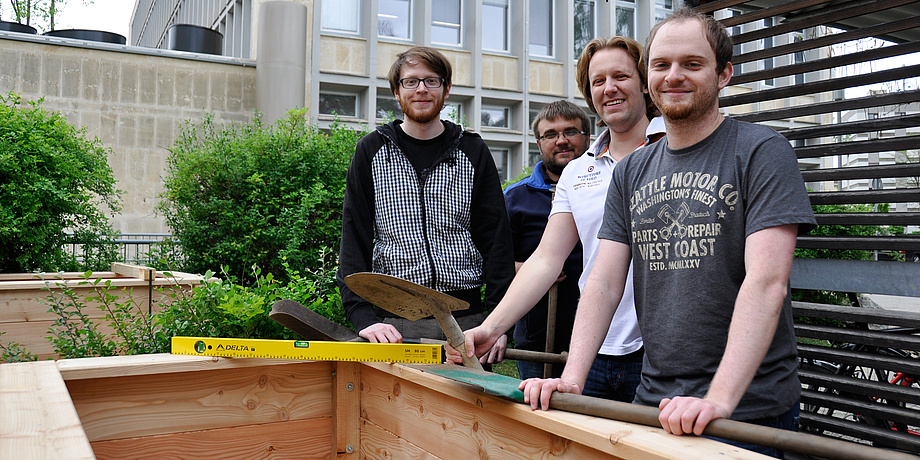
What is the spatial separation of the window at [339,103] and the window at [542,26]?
5.84 meters

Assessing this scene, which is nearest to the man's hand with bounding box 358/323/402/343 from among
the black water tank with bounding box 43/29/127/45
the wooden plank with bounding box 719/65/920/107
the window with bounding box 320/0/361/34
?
the wooden plank with bounding box 719/65/920/107

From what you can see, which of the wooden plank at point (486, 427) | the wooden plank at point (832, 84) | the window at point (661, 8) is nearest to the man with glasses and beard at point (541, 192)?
the wooden plank at point (486, 427)

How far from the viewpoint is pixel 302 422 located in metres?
2.98

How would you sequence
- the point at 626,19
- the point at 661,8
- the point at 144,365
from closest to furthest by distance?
the point at 144,365, the point at 626,19, the point at 661,8

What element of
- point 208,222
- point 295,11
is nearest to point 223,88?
point 295,11

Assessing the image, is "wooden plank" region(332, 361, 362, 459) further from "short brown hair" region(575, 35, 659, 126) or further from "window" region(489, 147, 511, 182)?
"window" region(489, 147, 511, 182)

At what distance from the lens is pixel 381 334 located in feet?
8.82

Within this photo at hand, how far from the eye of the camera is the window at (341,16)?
18219 mm

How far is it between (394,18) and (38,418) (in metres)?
18.4

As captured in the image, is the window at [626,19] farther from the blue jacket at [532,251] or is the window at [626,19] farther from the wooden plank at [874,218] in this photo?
the blue jacket at [532,251]

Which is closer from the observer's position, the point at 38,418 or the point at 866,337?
the point at 38,418

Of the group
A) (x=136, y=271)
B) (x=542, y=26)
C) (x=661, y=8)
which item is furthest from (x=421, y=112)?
(x=661, y=8)

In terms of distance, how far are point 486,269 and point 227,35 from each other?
20013mm

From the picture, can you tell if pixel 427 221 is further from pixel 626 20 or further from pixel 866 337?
pixel 626 20
